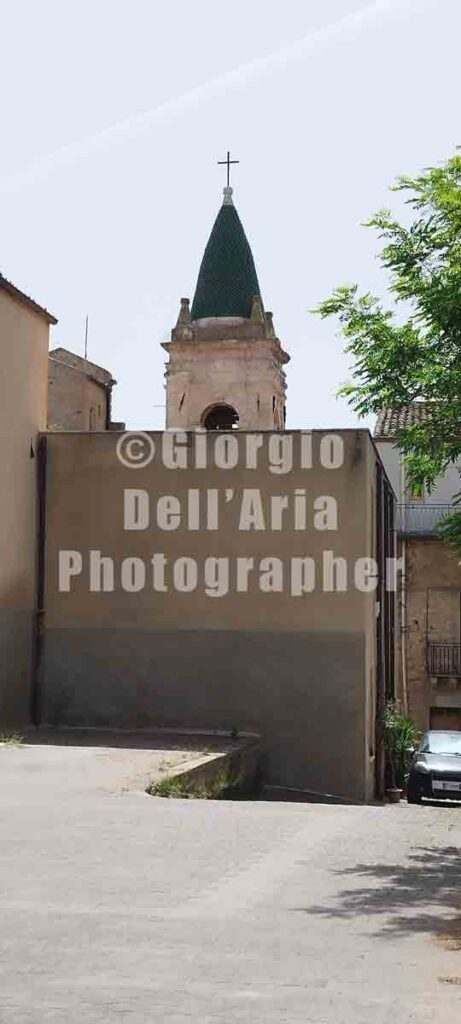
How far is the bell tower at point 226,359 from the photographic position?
33.1 m

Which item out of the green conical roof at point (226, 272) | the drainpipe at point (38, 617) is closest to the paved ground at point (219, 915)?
the drainpipe at point (38, 617)

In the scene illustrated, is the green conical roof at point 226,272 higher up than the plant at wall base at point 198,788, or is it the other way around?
the green conical roof at point 226,272

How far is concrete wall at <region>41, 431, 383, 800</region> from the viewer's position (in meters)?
22.0

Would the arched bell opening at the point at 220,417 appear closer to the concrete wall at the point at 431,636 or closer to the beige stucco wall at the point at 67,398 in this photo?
the beige stucco wall at the point at 67,398

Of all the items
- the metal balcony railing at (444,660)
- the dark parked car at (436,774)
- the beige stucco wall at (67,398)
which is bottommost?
the dark parked car at (436,774)

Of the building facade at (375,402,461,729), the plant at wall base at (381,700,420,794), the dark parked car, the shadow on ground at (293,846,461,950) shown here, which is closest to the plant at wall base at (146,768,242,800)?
the shadow on ground at (293,846,461,950)

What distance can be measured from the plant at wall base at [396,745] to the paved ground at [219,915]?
12.0m

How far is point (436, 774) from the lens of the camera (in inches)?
888

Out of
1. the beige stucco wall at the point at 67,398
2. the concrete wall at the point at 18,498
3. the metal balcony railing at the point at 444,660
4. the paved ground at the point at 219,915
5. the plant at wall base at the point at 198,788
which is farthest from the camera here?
the metal balcony railing at the point at 444,660

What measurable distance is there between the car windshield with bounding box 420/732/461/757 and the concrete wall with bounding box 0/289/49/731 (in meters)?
7.18

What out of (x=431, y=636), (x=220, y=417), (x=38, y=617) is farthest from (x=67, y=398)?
(x=431, y=636)

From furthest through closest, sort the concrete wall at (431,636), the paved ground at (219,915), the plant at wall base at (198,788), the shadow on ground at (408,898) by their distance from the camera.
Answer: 1. the concrete wall at (431,636)
2. the plant at wall base at (198,788)
3. the shadow on ground at (408,898)
4. the paved ground at (219,915)

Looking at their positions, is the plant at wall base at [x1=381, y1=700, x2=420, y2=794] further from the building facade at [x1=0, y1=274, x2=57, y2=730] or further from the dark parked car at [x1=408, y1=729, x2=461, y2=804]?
the building facade at [x1=0, y1=274, x2=57, y2=730]

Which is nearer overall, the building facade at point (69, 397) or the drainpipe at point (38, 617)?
the drainpipe at point (38, 617)
